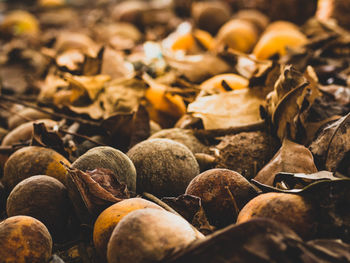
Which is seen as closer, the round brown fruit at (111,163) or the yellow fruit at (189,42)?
the round brown fruit at (111,163)

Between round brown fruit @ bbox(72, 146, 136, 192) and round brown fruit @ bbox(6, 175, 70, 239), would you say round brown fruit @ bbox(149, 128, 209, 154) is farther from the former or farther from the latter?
round brown fruit @ bbox(6, 175, 70, 239)

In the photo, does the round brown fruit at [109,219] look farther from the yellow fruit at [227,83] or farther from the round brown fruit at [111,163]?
the yellow fruit at [227,83]

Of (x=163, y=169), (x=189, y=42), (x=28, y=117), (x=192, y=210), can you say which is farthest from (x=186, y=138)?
(x=189, y=42)

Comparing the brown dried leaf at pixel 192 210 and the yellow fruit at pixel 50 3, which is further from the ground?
the brown dried leaf at pixel 192 210

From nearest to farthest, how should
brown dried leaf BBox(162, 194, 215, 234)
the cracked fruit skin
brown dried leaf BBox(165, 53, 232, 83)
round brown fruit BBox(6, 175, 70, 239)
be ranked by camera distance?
the cracked fruit skin < brown dried leaf BBox(162, 194, 215, 234) < round brown fruit BBox(6, 175, 70, 239) < brown dried leaf BBox(165, 53, 232, 83)

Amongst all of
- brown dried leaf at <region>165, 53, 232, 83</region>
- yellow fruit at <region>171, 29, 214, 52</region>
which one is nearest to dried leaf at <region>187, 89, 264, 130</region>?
brown dried leaf at <region>165, 53, 232, 83</region>

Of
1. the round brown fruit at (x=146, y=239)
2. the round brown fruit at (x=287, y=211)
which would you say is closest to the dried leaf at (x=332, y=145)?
the round brown fruit at (x=287, y=211)
